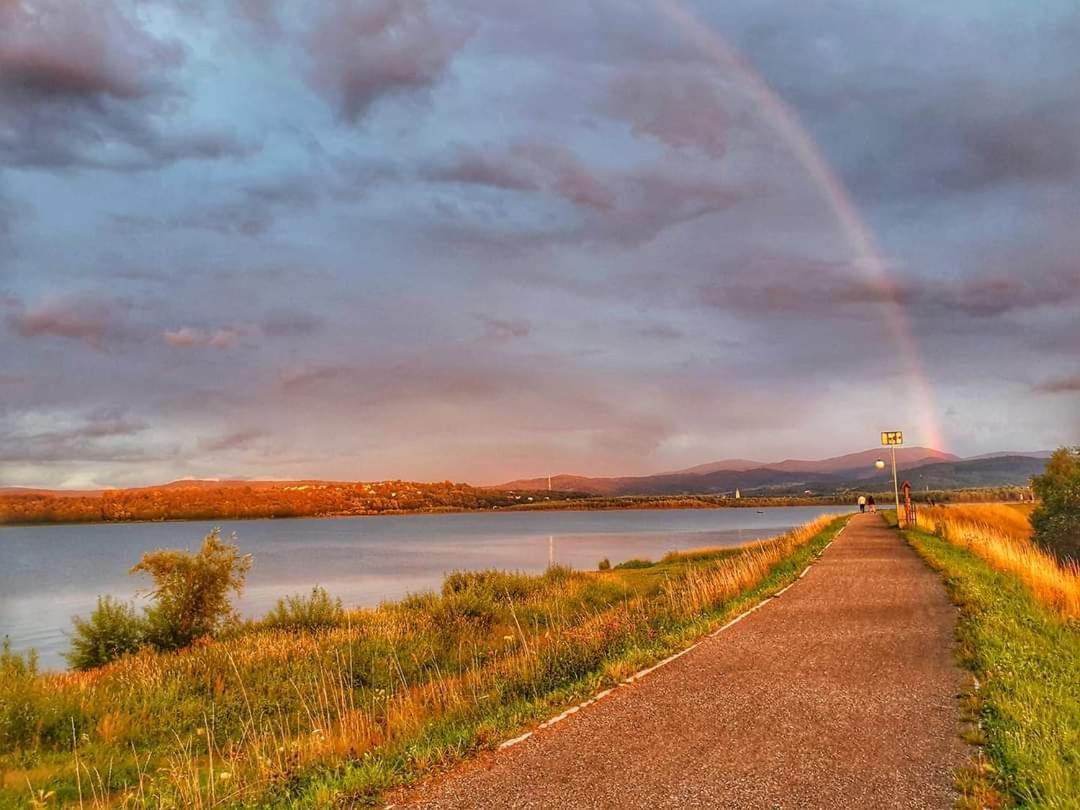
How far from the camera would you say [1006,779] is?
546cm

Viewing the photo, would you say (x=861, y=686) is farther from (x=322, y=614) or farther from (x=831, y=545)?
(x=831, y=545)

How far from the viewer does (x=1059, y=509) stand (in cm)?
3816

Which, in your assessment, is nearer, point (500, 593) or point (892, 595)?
point (892, 595)

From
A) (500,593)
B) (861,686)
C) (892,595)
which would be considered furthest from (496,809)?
(500,593)

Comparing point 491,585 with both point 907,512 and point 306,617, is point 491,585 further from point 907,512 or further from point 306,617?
point 907,512

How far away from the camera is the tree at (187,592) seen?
21016 mm

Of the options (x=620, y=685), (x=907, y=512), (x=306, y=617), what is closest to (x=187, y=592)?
(x=306, y=617)

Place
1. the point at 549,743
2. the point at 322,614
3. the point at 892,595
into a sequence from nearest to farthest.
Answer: the point at 549,743 < the point at 892,595 < the point at 322,614

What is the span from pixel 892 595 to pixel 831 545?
606 inches

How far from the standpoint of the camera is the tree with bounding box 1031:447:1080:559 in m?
36.7

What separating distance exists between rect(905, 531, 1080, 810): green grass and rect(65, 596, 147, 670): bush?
64.8ft

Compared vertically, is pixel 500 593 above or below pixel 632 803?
below

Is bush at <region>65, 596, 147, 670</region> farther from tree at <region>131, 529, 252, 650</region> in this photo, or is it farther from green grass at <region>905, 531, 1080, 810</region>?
green grass at <region>905, 531, 1080, 810</region>

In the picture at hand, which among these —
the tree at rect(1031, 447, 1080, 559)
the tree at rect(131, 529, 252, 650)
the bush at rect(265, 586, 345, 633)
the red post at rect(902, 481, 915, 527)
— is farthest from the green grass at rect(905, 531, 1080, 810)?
the red post at rect(902, 481, 915, 527)
